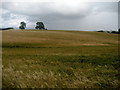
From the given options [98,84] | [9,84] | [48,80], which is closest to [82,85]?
[98,84]

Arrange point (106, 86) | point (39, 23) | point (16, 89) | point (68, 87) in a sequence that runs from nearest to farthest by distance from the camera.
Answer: point (16, 89) → point (68, 87) → point (106, 86) → point (39, 23)

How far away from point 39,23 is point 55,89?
427 feet

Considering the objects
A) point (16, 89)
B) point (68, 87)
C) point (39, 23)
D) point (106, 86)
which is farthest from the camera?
point (39, 23)

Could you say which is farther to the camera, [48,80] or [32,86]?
[48,80]

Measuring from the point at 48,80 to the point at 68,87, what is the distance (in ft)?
3.41

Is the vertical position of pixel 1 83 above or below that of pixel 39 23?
below

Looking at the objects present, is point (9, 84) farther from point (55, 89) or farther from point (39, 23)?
point (39, 23)

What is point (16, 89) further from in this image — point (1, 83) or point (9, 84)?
point (1, 83)

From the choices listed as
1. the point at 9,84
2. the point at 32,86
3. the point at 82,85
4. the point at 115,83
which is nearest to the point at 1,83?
the point at 9,84

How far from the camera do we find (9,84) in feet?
16.2

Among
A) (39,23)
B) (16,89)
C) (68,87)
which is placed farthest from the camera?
(39,23)

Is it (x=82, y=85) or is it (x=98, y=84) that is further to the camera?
(x=98, y=84)

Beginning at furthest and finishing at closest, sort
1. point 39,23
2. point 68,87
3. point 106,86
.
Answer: point 39,23, point 106,86, point 68,87

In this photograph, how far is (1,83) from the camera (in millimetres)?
5078
